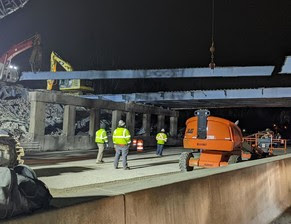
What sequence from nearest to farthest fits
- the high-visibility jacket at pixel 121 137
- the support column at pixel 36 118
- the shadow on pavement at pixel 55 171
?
the shadow on pavement at pixel 55 171 < the high-visibility jacket at pixel 121 137 < the support column at pixel 36 118

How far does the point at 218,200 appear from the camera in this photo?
488 centimetres

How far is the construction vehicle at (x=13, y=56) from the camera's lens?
38.6 meters

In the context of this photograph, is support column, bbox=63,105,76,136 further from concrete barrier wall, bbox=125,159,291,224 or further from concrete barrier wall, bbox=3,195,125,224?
concrete barrier wall, bbox=3,195,125,224

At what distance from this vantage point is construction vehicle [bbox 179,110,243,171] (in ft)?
40.6

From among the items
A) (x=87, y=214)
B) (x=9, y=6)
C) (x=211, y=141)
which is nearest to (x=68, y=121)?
(x=9, y=6)

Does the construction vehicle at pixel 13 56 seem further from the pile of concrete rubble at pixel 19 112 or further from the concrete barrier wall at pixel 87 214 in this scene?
the concrete barrier wall at pixel 87 214

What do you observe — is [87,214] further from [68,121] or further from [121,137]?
[68,121]

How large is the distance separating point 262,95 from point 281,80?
4244 mm

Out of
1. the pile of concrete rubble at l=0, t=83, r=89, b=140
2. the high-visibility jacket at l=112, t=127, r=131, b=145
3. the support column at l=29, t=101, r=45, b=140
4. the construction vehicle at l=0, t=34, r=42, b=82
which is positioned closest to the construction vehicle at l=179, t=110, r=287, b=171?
the high-visibility jacket at l=112, t=127, r=131, b=145

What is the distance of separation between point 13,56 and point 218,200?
125ft

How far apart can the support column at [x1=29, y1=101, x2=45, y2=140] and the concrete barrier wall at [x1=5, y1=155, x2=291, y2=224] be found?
18765 mm

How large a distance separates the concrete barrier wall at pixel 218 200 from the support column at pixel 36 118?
18548 mm

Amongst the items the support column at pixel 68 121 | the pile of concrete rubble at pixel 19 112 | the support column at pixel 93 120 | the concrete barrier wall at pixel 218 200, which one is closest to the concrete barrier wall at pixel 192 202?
the concrete barrier wall at pixel 218 200

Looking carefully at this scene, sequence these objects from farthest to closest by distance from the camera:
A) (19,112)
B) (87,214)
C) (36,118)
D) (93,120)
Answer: (19,112), (93,120), (36,118), (87,214)
